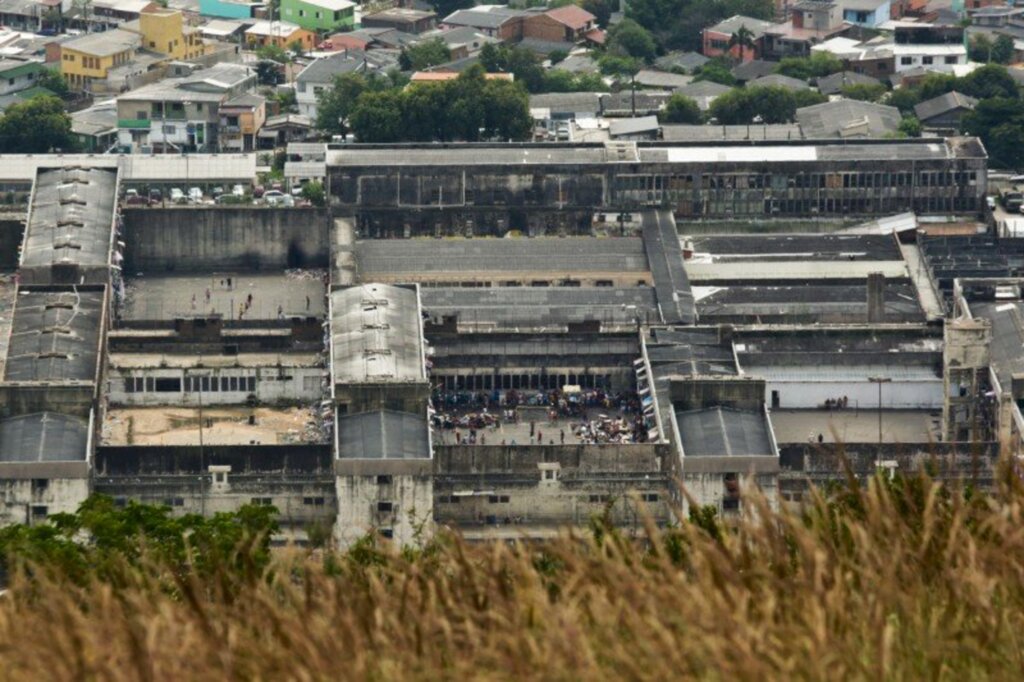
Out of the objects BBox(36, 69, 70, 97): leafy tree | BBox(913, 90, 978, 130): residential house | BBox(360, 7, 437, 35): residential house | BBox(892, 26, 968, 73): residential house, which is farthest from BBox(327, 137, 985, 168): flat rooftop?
BBox(360, 7, 437, 35): residential house

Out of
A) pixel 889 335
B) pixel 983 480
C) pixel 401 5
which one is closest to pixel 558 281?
pixel 889 335

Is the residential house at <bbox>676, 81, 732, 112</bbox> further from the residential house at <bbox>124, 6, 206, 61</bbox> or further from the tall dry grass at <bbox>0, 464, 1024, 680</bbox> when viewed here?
the tall dry grass at <bbox>0, 464, 1024, 680</bbox>

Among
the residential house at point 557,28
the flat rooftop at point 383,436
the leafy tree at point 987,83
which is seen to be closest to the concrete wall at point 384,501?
the flat rooftop at point 383,436

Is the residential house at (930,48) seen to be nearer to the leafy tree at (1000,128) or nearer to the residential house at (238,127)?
the leafy tree at (1000,128)

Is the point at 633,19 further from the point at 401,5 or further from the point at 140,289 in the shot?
Answer: the point at 140,289

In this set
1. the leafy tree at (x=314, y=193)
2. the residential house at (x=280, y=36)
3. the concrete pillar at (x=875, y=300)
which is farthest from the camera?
the residential house at (x=280, y=36)

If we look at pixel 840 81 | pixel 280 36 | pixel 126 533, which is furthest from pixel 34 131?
pixel 126 533

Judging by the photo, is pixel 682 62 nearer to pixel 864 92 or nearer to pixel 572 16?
pixel 572 16
